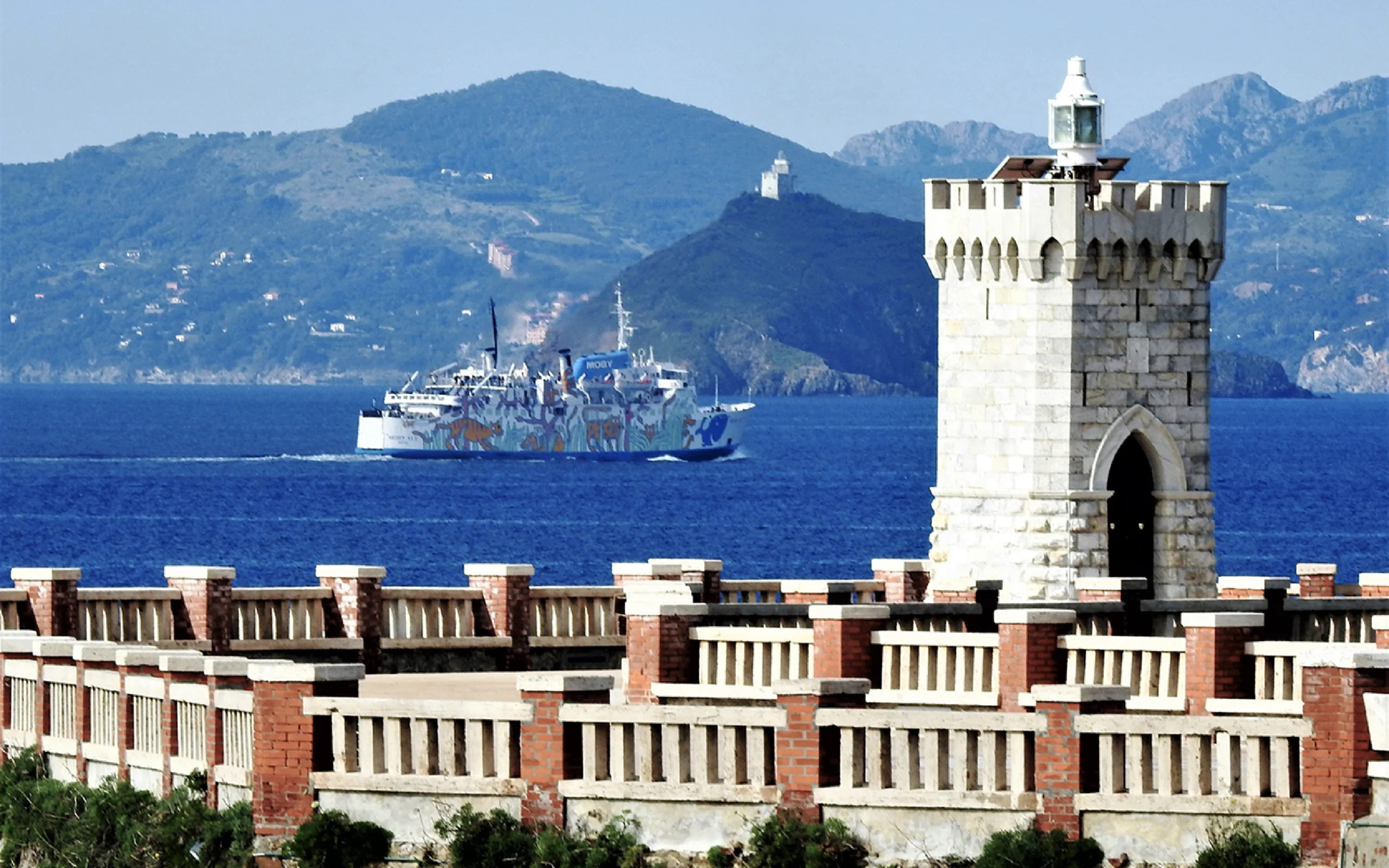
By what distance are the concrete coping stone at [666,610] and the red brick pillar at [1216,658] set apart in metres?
4.80

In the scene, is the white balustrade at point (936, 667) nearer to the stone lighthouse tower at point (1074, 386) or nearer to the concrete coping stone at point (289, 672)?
the concrete coping stone at point (289, 672)

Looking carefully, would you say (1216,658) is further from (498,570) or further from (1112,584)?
(498,570)

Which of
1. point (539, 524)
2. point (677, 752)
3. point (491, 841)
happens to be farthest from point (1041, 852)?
point (539, 524)

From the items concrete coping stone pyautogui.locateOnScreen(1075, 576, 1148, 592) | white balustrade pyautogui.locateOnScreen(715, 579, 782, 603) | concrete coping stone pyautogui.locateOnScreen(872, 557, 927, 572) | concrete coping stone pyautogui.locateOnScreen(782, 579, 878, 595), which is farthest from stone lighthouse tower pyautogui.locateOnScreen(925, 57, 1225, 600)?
concrete coping stone pyautogui.locateOnScreen(782, 579, 878, 595)

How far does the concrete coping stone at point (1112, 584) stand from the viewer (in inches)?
1235

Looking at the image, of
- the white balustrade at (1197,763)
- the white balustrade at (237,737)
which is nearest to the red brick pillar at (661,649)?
the white balustrade at (237,737)

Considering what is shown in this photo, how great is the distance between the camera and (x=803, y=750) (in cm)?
2192

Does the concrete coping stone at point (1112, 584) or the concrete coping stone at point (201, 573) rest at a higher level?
the concrete coping stone at point (201, 573)

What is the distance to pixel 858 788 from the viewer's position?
2195 cm

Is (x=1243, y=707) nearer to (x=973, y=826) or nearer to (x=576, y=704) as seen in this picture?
(x=973, y=826)

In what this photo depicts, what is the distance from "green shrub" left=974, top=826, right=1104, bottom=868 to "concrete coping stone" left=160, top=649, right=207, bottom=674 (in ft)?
22.3

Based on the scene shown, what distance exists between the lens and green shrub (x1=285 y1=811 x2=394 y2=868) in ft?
74.2

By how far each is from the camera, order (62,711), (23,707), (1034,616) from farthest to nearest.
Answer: (23,707) < (62,711) < (1034,616)

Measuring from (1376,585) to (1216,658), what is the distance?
760cm
